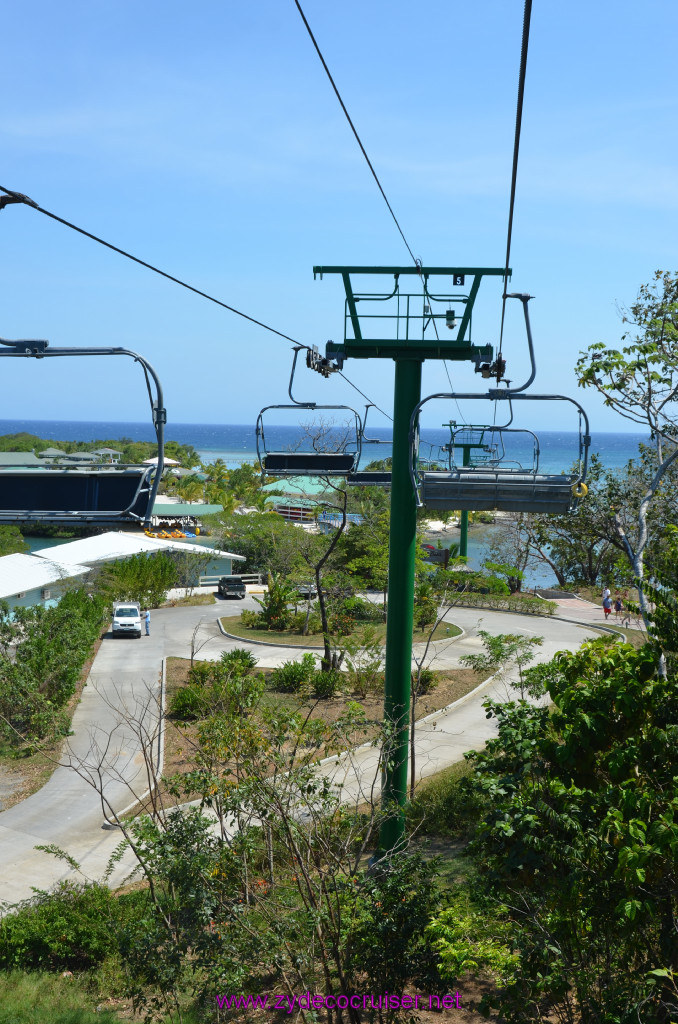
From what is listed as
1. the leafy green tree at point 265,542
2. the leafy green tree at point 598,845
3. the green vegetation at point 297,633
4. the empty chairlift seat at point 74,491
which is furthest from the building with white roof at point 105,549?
the leafy green tree at point 598,845

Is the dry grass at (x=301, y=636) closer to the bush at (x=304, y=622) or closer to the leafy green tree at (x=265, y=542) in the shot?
the bush at (x=304, y=622)

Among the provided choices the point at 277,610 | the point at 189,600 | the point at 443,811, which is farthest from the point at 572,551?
the point at 443,811

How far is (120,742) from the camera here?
17.9 meters

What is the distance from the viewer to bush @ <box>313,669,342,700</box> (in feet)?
68.5

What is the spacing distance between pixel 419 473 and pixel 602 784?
3819mm

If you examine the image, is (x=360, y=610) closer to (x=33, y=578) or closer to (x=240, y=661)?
(x=240, y=661)

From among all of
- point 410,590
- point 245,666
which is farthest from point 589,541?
point 410,590

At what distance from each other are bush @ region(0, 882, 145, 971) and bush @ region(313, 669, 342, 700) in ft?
35.6

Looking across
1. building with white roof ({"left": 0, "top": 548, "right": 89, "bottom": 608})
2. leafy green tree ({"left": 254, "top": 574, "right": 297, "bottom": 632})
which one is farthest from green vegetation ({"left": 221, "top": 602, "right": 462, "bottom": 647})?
building with white roof ({"left": 0, "top": 548, "right": 89, "bottom": 608})

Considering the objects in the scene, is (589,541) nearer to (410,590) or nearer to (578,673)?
(410,590)

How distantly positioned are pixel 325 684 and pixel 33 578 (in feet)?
38.7

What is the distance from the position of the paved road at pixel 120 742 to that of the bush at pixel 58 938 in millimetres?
1605

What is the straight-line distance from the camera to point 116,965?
9727 mm

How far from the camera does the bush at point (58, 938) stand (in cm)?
969
